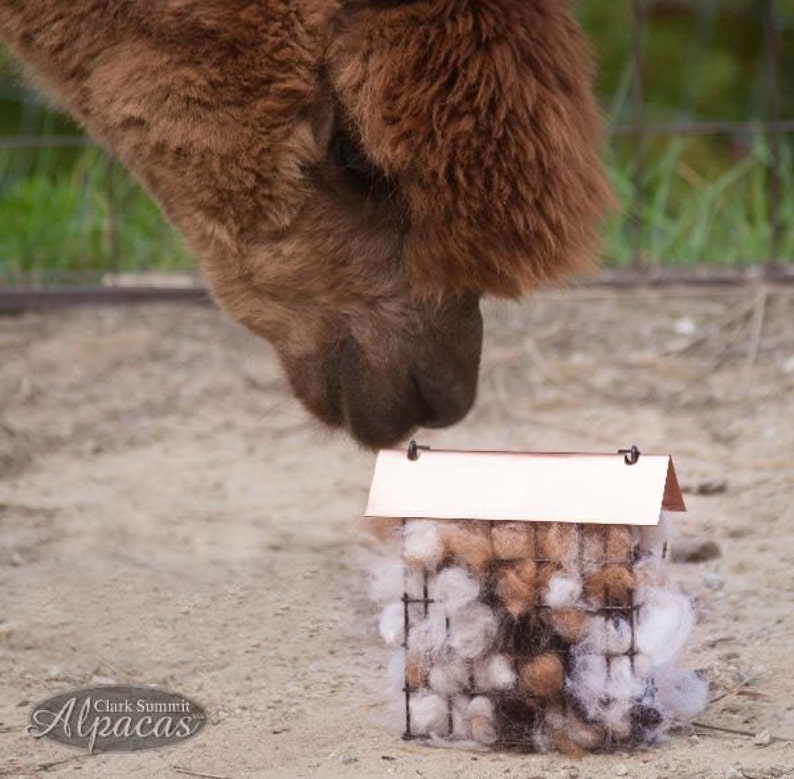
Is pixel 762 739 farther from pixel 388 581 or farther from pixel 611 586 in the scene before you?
pixel 388 581

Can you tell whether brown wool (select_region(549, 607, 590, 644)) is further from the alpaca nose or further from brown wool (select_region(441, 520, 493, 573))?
the alpaca nose

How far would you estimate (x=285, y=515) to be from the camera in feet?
11.5

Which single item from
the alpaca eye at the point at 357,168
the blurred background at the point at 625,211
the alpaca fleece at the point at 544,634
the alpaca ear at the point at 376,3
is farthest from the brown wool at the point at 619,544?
the blurred background at the point at 625,211

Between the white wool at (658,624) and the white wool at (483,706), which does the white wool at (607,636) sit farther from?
the white wool at (483,706)

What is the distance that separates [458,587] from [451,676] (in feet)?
0.41

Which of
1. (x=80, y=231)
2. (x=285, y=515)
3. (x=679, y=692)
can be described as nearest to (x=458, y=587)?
(x=679, y=692)

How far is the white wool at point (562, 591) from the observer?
2105mm

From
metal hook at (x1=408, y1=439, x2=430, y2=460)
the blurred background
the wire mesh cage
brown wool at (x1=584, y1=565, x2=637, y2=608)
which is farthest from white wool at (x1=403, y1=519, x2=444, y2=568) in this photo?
the blurred background

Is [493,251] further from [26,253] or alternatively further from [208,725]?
[26,253]

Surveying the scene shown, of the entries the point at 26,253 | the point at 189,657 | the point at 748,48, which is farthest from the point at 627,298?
the point at 748,48

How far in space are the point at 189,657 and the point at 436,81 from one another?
3.50 ft

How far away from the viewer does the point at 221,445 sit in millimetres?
3982

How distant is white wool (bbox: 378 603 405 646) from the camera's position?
2.31 m

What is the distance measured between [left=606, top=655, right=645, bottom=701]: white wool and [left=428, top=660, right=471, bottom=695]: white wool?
19cm
